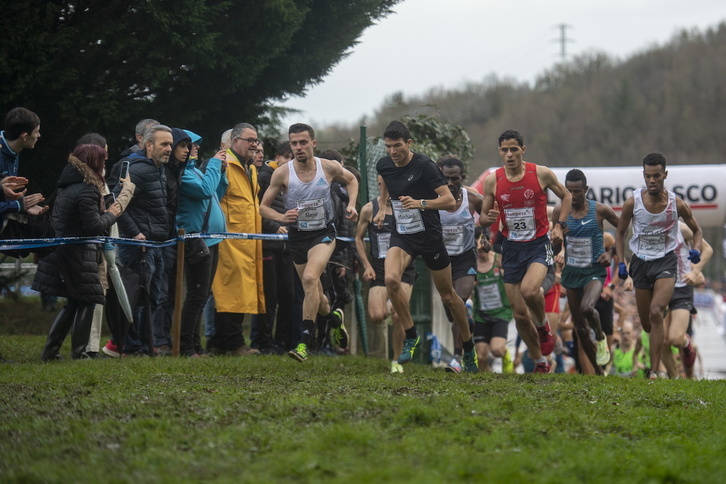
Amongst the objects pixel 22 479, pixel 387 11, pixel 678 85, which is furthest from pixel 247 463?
pixel 678 85

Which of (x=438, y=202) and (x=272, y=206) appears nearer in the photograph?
(x=438, y=202)

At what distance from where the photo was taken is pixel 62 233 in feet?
32.3

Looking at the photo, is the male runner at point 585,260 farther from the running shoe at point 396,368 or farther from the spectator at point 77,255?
the spectator at point 77,255

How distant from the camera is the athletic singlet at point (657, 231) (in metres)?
11.7

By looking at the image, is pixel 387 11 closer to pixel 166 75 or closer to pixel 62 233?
pixel 166 75

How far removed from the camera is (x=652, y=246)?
38.4 feet

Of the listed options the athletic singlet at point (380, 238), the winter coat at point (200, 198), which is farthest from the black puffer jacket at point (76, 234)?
the athletic singlet at point (380, 238)

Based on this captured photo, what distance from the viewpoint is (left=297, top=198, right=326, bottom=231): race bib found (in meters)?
10.7

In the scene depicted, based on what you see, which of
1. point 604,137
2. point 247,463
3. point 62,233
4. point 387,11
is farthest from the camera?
point 604,137

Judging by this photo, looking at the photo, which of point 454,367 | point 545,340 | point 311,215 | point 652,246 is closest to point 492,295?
point 545,340

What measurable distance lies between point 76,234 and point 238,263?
246cm

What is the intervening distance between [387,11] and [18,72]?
21.4ft

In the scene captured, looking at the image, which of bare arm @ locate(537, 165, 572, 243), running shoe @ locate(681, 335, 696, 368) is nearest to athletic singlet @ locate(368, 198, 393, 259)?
bare arm @ locate(537, 165, 572, 243)

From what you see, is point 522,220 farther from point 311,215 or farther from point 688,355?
point 688,355
